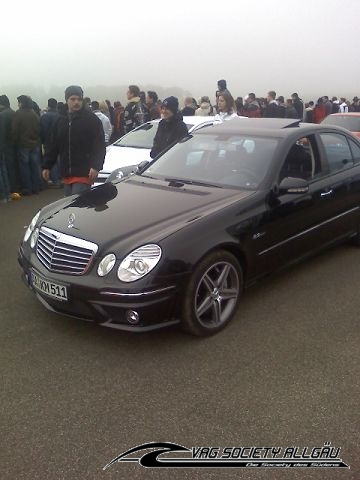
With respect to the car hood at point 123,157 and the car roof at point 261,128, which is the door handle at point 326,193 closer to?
the car roof at point 261,128

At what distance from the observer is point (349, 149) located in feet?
16.6

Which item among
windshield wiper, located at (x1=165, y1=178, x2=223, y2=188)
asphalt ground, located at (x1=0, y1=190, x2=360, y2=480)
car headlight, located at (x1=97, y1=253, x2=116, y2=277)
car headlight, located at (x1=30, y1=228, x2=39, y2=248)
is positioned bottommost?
asphalt ground, located at (x1=0, y1=190, x2=360, y2=480)

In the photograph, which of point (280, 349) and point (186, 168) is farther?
point (186, 168)

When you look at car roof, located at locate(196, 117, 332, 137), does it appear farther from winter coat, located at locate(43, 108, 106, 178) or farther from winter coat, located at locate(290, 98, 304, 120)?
winter coat, located at locate(290, 98, 304, 120)

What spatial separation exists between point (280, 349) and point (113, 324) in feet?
3.87

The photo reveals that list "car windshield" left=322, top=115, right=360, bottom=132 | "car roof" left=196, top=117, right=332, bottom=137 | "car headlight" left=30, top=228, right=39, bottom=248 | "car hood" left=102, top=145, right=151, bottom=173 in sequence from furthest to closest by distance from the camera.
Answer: "car windshield" left=322, top=115, right=360, bottom=132 → "car hood" left=102, top=145, right=151, bottom=173 → "car roof" left=196, top=117, right=332, bottom=137 → "car headlight" left=30, top=228, right=39, bottom=248

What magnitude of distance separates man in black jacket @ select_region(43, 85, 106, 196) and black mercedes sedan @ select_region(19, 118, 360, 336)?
2.41 ft

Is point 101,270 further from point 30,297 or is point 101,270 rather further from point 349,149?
point 349,149

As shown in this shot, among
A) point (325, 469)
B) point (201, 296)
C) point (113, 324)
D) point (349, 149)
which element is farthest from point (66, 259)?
point (349, 149)

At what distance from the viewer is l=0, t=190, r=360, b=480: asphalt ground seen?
7.87ft

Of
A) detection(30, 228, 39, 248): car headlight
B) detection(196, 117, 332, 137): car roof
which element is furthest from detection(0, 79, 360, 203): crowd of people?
detection(30, 228, 39, 248): car headlight

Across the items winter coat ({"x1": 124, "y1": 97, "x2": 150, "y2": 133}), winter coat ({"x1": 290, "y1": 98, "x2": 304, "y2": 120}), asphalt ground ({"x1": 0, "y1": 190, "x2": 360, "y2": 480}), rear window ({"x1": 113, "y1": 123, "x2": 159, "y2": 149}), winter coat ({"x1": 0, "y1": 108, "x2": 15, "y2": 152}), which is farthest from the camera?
winter coat ({"x1": 290, "y1": 98, "x2": 304, "y2": 120})

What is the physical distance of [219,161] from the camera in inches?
171

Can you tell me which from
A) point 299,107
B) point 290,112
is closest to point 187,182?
point 290,112
